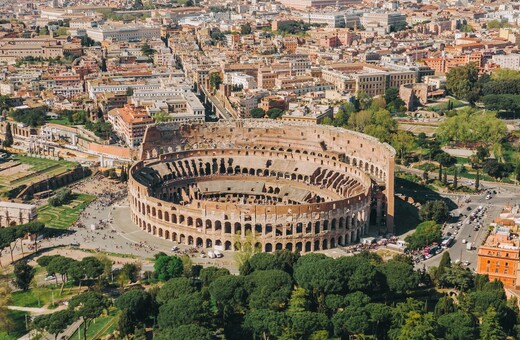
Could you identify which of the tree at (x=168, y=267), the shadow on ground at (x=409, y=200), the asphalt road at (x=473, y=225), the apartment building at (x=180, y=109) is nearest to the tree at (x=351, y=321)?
the asphalt road at (x=473, y=225)

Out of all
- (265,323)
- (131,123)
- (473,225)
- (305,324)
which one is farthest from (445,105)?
(265,323)

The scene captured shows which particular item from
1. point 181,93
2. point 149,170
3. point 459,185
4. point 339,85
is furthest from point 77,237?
point 339,85

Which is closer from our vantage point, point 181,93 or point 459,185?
point 459,185

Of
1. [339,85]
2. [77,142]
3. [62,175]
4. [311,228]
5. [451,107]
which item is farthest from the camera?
[339,85]

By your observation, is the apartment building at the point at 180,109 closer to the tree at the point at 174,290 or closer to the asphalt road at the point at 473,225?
the asphalt road at the point at 473,225

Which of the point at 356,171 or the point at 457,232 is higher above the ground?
the point at 356,171

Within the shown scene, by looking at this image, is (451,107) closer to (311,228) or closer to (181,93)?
(181,93)

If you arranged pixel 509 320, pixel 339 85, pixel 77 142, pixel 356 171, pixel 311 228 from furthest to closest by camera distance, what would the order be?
pixel 339 85
pixel 77 142
pixel 356 171
pixel 311 228
pixel 509 320

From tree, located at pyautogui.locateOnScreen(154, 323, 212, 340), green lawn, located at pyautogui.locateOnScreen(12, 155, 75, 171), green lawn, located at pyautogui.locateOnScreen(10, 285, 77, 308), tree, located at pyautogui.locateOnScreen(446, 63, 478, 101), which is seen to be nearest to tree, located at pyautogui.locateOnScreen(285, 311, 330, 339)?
tree, located at pyautogui.locateOnScreen(154, 323, 212, 340)
